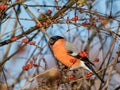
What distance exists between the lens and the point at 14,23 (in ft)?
11.6

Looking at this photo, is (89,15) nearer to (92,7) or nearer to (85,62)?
(92,7)

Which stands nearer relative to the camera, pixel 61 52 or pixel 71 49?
pixel 71 49

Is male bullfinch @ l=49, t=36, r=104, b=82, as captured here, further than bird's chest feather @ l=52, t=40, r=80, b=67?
No

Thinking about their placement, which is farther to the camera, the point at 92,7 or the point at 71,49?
the point at 71,49

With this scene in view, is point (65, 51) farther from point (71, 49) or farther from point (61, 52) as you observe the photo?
point (71, 49)

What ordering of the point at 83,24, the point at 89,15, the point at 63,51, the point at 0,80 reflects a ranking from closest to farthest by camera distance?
the point at 83,24, the point at 89,15, the point at 0,80, the point at 63,51

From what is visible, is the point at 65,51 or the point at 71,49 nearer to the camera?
the point at 71,49

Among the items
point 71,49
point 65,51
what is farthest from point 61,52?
point 71,49

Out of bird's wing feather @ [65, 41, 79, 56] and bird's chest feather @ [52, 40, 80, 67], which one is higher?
bird's wing feather @ [65, 41, 79, 56]

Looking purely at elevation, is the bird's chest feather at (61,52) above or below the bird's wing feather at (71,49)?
below

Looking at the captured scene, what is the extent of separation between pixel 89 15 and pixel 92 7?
46cm

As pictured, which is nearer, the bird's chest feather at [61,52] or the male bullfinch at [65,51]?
the male bullfinch at [65,51]

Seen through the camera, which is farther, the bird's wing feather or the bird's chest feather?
the bird's chest feather

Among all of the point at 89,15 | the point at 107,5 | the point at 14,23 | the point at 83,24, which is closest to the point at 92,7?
the point at 107,5
